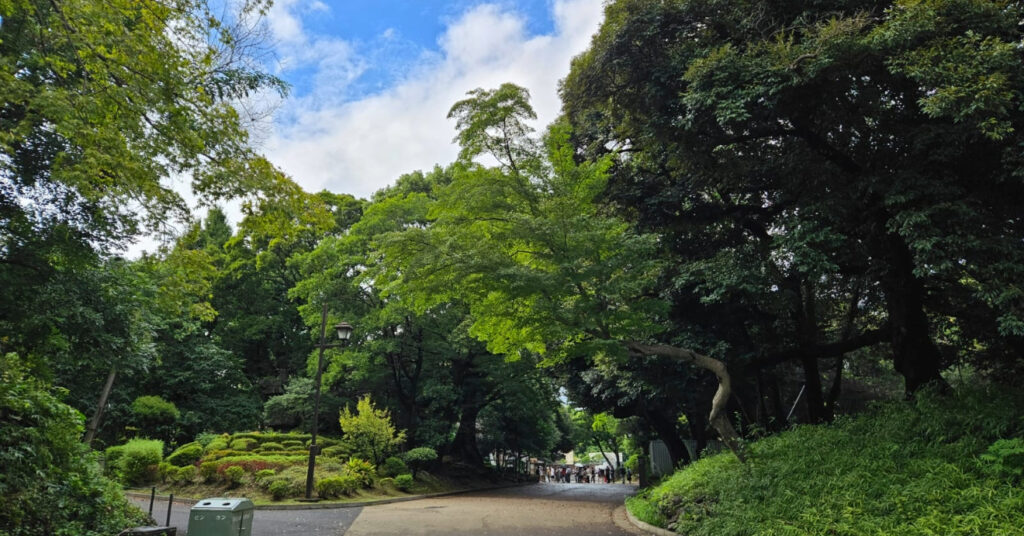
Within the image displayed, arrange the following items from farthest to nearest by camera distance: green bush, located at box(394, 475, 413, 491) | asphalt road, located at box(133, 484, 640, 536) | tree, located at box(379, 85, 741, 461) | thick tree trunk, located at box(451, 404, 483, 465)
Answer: thick tree trunk, located at box(451, 404, 483, 465), green bush, located at box(394, 475, 413, 491), asphalt road, located at box(133, 484, 640, 536), tree, located at box(379, 85, 741, 461)

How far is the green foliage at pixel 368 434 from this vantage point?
18688 mm

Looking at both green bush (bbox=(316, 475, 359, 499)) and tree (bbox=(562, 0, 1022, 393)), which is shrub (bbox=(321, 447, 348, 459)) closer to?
green bush (bbox=(316, 475, 359, 499))

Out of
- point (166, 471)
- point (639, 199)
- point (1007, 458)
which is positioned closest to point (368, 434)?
point (166, 471)

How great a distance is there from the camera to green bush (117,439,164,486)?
55.5ft

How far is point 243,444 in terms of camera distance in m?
18.8

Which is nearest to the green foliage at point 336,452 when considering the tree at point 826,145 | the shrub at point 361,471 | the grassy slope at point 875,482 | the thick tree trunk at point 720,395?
the shrub at point 361,471

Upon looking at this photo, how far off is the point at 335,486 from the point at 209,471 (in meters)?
4.26

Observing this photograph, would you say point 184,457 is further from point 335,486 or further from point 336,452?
point 335,486

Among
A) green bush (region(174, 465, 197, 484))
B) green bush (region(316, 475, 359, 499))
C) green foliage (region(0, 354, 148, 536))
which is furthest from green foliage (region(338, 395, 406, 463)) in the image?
green foliage (region(0, 354, 148, 536))

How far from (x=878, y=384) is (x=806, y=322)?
1123 centimetres

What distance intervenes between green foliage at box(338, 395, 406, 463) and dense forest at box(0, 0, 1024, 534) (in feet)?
23.0

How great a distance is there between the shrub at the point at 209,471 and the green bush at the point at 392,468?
5.28m

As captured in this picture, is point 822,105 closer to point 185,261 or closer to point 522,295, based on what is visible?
point 522,295

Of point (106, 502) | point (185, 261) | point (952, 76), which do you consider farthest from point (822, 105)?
point (106, 502)
